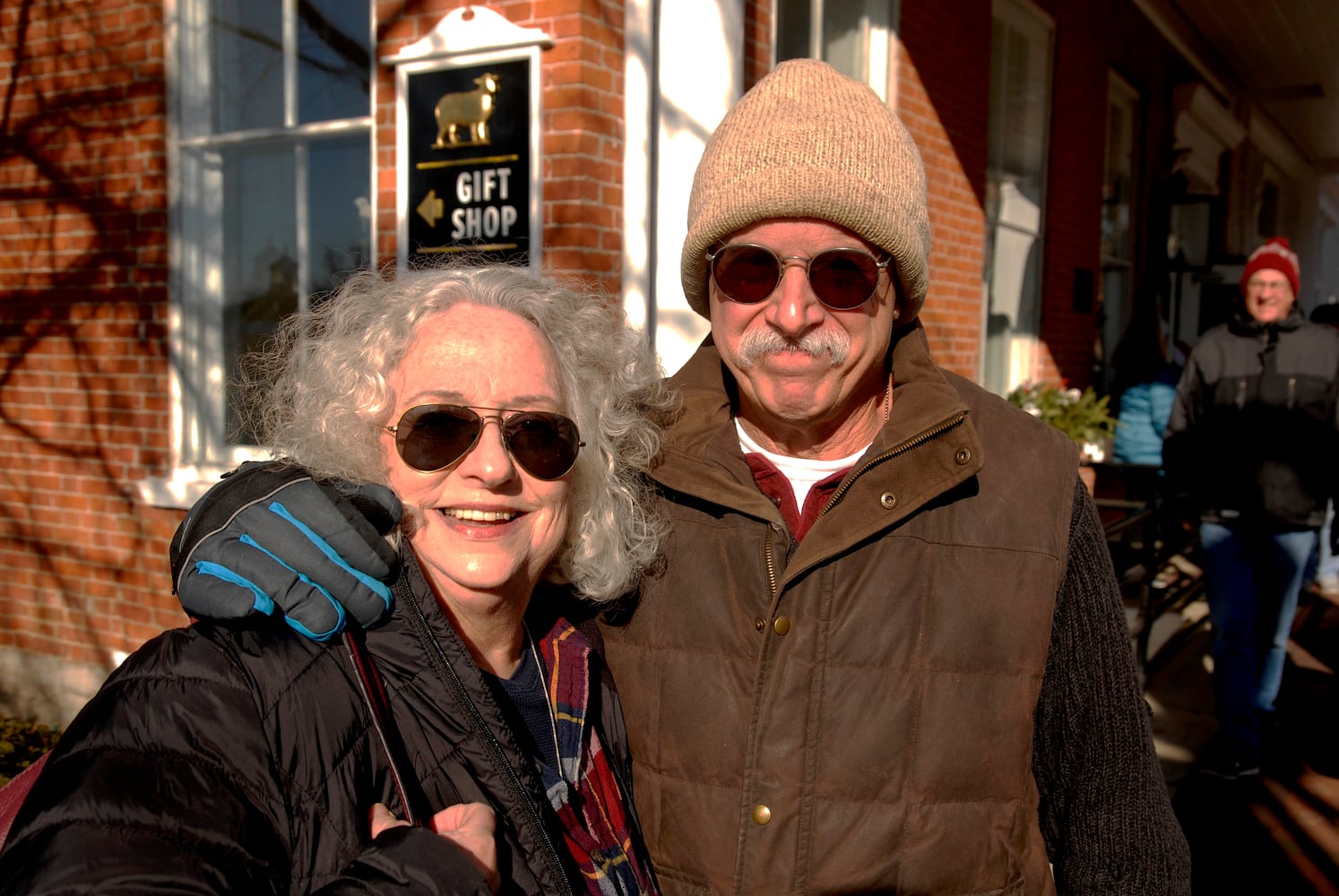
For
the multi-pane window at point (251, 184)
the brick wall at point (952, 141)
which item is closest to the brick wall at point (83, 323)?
the multi-pane window at point (251, 184)

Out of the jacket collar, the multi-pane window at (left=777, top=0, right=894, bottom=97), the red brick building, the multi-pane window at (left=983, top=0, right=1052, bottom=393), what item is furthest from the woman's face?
the multi-pane window at (left=983, top=0, right=1052, bottom=393)

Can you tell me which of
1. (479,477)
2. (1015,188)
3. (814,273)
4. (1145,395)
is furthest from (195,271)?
(1145,395)

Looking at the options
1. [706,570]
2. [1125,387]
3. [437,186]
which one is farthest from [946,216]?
[706,570]

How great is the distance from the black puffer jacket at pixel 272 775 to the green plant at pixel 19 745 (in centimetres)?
262

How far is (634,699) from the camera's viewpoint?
1.77 m

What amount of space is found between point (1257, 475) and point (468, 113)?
12.0 ft

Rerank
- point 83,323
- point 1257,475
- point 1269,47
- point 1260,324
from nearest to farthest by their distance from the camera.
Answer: point 1257,475 → point 1260,324 → point 83,323 → point 1269,47

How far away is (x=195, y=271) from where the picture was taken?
4699 millimetres

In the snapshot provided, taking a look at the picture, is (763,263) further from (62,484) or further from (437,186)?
(62,484)

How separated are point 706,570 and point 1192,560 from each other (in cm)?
742

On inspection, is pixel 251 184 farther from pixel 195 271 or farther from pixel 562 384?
pixel 562 384

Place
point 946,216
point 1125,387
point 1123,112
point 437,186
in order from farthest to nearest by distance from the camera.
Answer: point 1123,112 → point 1125,387 → point 946,216 → point 437,186

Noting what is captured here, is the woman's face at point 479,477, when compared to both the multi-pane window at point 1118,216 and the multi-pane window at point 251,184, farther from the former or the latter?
the multi-pane window at point 1118,216

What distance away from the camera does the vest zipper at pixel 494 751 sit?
134cm
